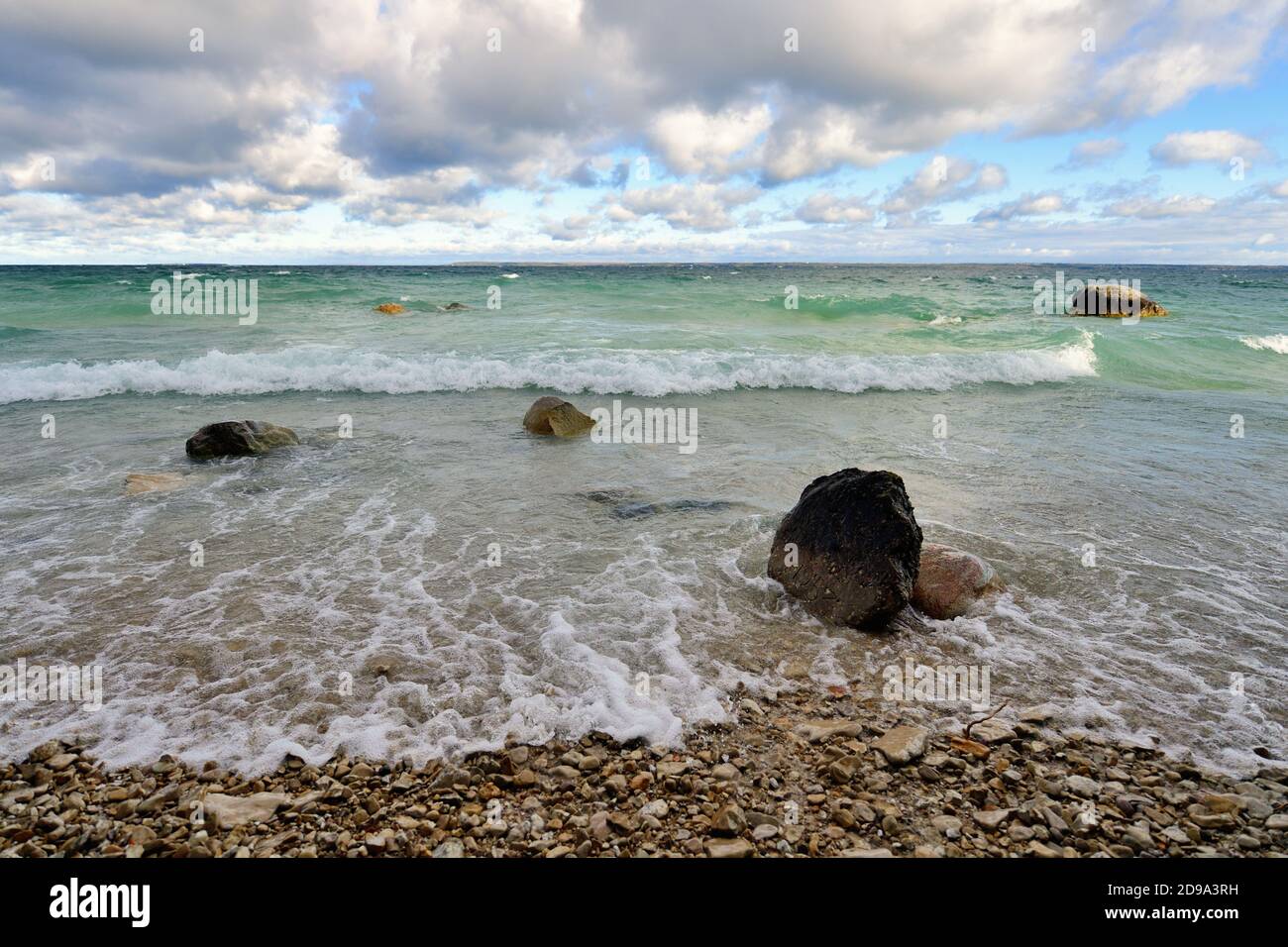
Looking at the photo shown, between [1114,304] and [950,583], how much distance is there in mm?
35045

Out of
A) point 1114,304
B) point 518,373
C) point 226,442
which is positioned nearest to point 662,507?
point 226,442

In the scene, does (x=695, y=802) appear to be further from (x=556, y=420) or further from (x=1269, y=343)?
(x=1269, y=343)

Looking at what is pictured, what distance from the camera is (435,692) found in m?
4.50

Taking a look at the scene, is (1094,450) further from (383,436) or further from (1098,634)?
(383,436)

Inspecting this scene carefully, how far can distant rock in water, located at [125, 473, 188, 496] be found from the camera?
8359 millimetres

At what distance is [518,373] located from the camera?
1636 centimetres

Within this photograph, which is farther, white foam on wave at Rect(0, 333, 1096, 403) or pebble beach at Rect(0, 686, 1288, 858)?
white foam on wave at Rect(0, 333, 1096, 403)

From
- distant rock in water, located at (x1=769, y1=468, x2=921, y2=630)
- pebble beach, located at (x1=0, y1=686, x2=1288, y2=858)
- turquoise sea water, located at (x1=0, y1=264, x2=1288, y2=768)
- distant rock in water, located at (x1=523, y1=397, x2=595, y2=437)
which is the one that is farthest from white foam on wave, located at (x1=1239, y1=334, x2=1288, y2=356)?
pebble beach, located at (x1=0, y1=686, x2=1288, y2=858)

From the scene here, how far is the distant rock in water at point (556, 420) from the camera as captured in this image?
37.4 feet

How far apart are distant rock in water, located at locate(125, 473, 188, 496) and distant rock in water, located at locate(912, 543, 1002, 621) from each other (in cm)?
869

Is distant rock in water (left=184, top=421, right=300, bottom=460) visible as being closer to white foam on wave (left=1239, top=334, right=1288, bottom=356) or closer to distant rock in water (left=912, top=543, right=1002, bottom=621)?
distant rock in water (left=912, top=543, right=1002, bottom=621)

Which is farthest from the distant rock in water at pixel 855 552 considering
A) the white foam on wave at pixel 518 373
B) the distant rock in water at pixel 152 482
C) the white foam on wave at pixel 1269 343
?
the white foam on wave at pixel 1269 343
